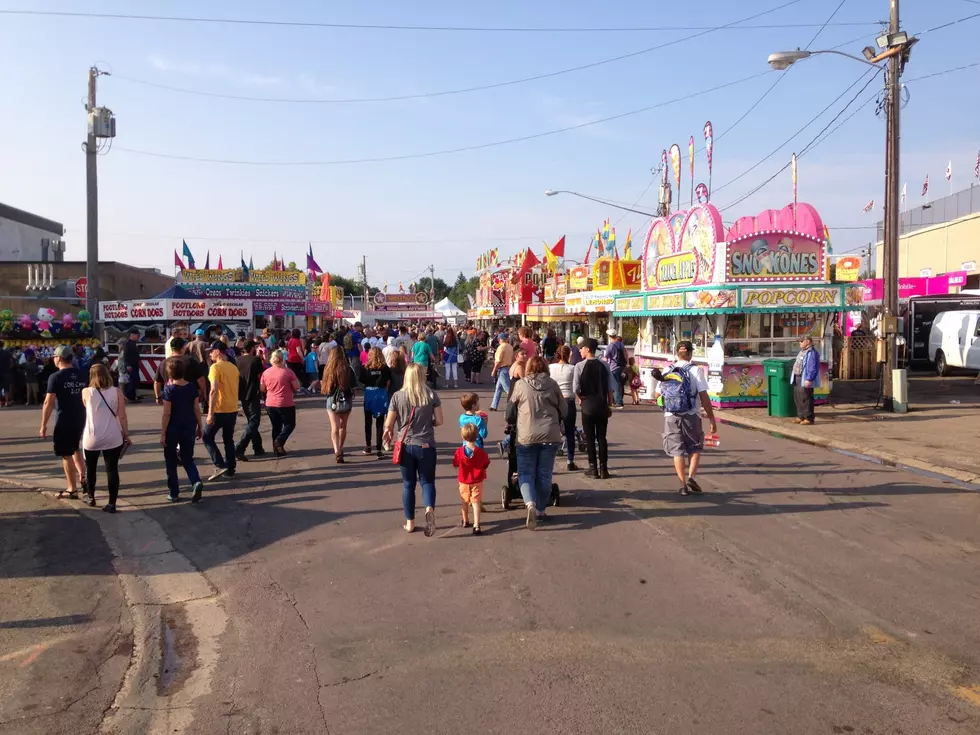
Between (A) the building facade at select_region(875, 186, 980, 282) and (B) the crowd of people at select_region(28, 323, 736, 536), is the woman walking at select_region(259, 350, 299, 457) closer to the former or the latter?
(B) the crowd of people at select_region(28, 323, 736, 536)

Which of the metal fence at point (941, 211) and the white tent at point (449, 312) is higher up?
the metal fence at point (941, 211)

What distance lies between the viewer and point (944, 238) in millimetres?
38094

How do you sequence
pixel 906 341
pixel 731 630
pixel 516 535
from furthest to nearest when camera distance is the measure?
pixel 906 341 < pixel 516 535 < pixel 731 630

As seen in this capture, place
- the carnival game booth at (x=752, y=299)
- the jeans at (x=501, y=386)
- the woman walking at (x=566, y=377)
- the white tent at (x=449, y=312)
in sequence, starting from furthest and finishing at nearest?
the white tent at (x=449, y=312) → the carnival game booth at (x=752, y=299) → the jeans at (x=501, y=386) → the woman walking at (x=566, y=377)

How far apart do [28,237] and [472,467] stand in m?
52.5

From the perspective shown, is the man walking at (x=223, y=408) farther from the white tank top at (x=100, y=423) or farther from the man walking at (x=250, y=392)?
the white tank top at (x=100, y=423)

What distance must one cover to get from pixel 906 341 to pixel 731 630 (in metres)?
25.0

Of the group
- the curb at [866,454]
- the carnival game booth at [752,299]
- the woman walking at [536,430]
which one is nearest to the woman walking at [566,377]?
the woman walking at [536,430]

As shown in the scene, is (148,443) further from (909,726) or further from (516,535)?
(909,726)

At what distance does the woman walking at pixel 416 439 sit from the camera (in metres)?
7.06

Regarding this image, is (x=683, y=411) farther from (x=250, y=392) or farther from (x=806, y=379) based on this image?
(x=806, y=379)

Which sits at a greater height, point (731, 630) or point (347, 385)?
point (347, 385)

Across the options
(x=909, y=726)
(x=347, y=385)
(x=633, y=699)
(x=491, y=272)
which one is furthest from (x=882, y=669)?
(x=491, y=272)

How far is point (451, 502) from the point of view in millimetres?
8484
